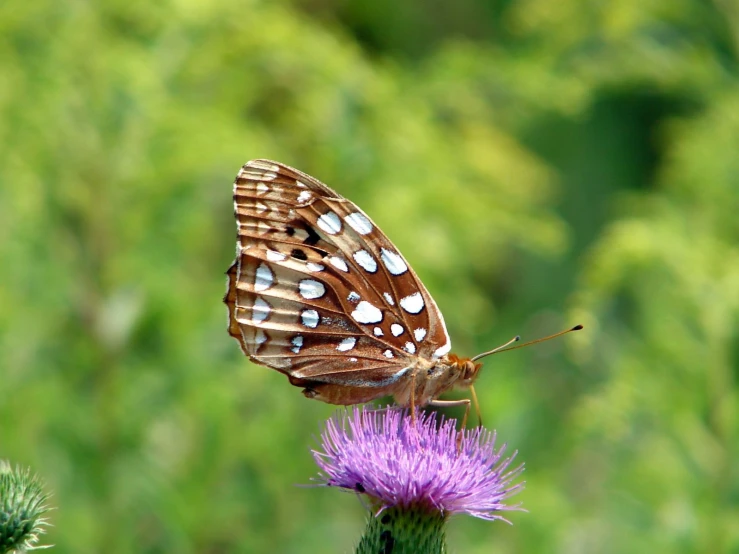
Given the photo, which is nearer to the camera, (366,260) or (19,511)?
(19,511)

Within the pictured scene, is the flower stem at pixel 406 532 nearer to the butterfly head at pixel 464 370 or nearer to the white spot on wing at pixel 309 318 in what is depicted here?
the butterfly head at pixel 464 370

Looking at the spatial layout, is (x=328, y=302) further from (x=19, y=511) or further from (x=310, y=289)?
(x=19, y=511)

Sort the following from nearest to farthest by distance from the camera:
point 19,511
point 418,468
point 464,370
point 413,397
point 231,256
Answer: point 19,511
point 418,468
point 413,397
point 464,370
point 231,256

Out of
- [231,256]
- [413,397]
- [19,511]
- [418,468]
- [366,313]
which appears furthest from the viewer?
[231,256]

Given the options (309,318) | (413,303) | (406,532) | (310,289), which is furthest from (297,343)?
(406,532)

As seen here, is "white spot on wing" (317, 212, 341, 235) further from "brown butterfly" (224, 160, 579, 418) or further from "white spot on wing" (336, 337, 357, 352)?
"white spot on wing" (336, 337, 357, 352)

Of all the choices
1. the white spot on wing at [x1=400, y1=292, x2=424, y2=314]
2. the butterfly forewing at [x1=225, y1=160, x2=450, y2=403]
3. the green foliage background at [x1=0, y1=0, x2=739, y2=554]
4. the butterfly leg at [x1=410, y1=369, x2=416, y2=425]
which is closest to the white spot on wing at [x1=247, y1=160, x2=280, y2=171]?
the butterfly forewing at [x1=225, y1=160, x2=450, y2=403]

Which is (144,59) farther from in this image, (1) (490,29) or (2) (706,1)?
(1) (490,29)
